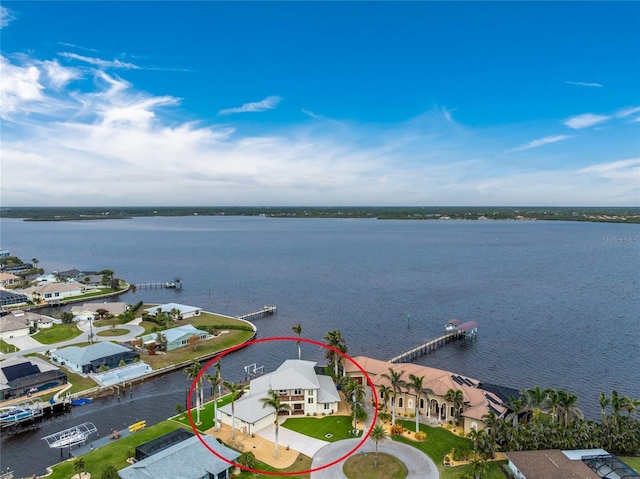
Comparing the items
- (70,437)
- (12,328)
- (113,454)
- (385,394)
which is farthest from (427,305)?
(12,328)

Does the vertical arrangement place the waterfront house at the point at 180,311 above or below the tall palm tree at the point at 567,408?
below

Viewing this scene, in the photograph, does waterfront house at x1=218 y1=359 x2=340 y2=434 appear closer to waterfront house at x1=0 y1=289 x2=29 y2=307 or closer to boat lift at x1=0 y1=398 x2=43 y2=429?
boat lift at x1=0 y1=398 x2=43 y2=429

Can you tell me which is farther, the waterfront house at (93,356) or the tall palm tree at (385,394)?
the waterfront house at (93,356)

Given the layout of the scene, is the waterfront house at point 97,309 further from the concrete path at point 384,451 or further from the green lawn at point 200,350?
the concrete path at point 384,451

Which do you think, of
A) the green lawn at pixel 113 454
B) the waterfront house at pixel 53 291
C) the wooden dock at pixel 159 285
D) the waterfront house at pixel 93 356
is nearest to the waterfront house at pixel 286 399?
the green lawn at pixel 113 454

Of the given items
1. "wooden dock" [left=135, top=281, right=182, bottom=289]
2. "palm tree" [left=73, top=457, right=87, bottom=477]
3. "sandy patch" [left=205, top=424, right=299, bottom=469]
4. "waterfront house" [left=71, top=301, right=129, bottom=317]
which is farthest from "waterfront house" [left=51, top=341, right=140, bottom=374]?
"wooden dock" [left=135, top=281, right=182, bottom=289]

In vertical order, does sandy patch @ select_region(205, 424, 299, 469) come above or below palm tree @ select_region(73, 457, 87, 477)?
below

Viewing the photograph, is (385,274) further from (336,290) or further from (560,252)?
(560,252)
